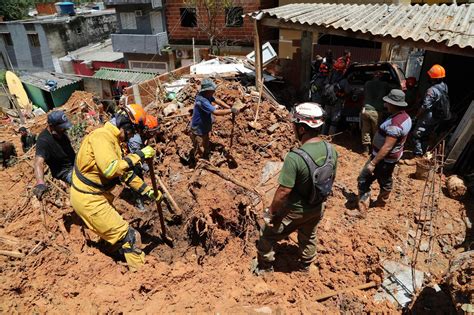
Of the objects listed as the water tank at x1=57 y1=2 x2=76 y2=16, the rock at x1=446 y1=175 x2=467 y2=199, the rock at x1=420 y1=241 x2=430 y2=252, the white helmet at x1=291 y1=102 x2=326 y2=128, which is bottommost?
the rock at x1=420 y1=241 x2=430 y2=252

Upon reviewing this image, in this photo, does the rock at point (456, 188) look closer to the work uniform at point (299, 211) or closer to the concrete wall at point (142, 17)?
the work uniform at point (299, 211)

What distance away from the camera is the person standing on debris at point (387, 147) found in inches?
174

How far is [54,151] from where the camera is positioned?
4.63m

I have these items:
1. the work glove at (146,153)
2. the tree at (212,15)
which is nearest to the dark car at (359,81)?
the work glove at (146,153)

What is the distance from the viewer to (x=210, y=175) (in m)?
5.95

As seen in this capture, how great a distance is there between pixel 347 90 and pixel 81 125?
8.63 metres

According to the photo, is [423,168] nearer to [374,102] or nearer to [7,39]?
[374,102]

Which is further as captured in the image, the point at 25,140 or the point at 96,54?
the point at 96,54

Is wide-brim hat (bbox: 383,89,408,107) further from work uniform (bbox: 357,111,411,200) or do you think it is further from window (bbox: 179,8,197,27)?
window (bbox: 179,8,197,27)

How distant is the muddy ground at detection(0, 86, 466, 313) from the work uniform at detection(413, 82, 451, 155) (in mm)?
718

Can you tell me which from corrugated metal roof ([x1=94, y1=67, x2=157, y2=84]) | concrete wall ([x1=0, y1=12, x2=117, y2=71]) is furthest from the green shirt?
concrete wall ([x1=0, y1=12, x2=117, y2=71])

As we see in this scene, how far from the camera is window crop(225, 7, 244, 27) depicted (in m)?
17.4

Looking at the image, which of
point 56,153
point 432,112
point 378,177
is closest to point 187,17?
point 432,112

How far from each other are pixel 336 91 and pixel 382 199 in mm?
3253
